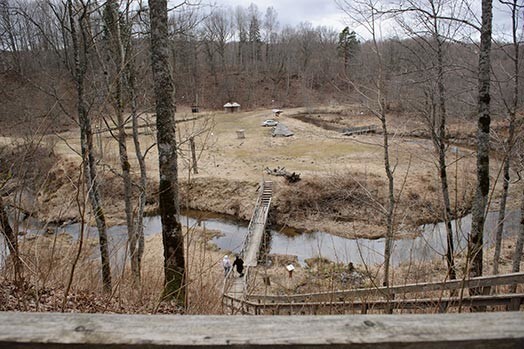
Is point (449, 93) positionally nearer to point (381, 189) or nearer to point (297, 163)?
point (381, 189)

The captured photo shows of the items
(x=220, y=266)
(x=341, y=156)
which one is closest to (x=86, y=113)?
(x=220, y=266)

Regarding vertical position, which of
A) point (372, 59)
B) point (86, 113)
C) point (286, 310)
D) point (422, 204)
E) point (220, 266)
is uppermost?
point (372, 59)

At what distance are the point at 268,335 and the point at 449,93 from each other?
10451 mm

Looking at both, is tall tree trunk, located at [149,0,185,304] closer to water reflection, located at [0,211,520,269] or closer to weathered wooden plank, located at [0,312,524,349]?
weathered wooden plank, located at [0,312,524,349]

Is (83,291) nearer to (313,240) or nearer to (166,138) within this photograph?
(166,138)

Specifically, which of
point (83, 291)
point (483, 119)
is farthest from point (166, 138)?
point (483, 119)

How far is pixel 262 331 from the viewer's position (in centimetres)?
88

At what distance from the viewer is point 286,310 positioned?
5.43 m

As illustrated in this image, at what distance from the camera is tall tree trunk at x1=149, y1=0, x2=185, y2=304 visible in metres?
4.81

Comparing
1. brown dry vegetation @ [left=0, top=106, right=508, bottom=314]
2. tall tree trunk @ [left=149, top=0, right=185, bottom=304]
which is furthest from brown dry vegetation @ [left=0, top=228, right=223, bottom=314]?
brown dry vegetation @ [left=0, top=106, right=508, bottom=314]

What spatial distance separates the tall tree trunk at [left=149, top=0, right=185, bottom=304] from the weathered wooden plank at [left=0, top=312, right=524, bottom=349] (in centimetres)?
394

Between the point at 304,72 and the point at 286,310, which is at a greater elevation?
the point at 304,72

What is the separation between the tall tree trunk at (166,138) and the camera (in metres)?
4.81

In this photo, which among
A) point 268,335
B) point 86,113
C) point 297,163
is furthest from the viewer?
point 297,163
